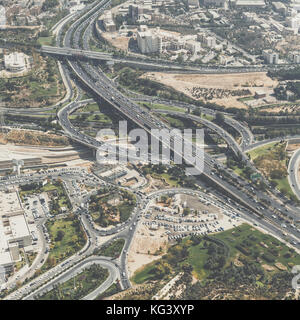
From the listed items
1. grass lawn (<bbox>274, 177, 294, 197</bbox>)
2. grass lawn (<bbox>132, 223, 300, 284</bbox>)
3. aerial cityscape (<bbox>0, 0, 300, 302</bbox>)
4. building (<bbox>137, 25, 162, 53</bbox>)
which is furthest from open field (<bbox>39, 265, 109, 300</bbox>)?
building (<bbox>137, 25, 162, 53</bbox>)

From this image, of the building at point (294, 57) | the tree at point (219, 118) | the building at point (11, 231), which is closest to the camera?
the building at point (11, 231)

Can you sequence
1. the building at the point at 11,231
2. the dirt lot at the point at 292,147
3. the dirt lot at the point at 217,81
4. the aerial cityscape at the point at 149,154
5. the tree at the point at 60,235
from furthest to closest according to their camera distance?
the dirt lot at the point at 217,81 → the dirt lot at the point at 292,147 → the tree at the point at 60,235 → the building at the point at 11,231 → the aerial cityscape at the point at 149,154

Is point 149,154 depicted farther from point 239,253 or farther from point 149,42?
point 149,42

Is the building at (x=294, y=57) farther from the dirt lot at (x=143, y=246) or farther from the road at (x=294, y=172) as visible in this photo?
the dirt lot at (x=143, y=246)

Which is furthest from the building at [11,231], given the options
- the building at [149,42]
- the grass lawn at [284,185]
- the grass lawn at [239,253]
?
the building at [149,42]

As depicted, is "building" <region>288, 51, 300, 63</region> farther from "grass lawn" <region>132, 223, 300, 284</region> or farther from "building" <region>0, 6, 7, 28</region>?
"building" <region>0, 6, 7, 28</region>

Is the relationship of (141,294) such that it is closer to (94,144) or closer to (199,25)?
(94,144)

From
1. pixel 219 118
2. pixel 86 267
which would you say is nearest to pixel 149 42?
pixel 219 118
